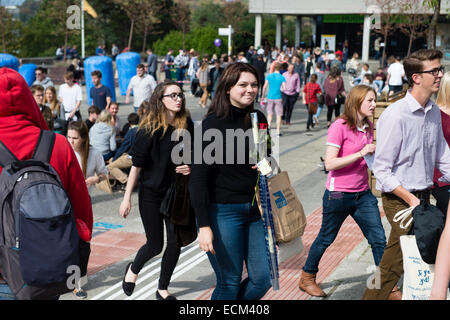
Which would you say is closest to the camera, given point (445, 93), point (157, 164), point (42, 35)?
point (445, 93)

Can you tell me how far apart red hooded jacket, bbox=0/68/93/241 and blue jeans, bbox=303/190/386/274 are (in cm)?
232

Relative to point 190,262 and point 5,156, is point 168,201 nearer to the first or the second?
point 190,262

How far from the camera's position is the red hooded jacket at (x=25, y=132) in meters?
3.00

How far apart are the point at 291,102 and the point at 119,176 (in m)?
8.29

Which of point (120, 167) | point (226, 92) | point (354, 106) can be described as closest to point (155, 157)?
point (226, 92)

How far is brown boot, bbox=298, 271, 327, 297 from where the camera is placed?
516 centimetres

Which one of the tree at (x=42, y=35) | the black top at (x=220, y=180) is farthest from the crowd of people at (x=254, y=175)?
the tree at (x=42, y=35)

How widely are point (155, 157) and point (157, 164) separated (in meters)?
0.06

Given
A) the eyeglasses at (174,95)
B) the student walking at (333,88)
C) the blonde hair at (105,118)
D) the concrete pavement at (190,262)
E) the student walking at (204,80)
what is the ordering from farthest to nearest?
the student walking at (204,80) → the student walking at (333,88) → the blonde hair at (105,118) → the concrete pavement at (190,262) → the eyeglasses at (174,95)

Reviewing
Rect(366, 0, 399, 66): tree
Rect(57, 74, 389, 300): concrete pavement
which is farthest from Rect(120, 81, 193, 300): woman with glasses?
Rect(366, 0, 399, 66): tree

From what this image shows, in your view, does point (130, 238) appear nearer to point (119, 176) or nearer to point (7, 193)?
point (119, 176)

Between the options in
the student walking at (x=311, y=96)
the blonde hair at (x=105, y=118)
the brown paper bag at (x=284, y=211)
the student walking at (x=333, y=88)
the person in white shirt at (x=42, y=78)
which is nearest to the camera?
the brown paper bag at (x=284, y=211)

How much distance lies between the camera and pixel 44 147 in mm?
3035

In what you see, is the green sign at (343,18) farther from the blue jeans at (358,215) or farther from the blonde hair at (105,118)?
the blue jeans at (358,215)
